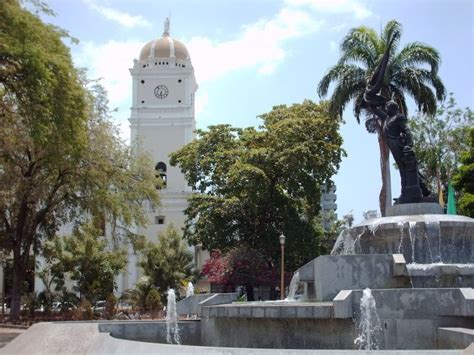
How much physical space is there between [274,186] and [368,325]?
2178 centimetres

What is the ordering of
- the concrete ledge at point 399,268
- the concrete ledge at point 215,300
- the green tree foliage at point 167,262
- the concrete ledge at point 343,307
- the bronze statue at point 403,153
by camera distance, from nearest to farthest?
the concrete ledge at point 343,307
the concrete ledge at point 399,268
the concrete ledge at point 215,300
the bronze statue at point 403,153
the green tree foliage at point 167,262

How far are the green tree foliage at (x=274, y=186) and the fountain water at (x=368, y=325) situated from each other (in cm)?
2003

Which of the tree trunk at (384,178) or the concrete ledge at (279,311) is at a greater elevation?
the tree trunk at (384,178)

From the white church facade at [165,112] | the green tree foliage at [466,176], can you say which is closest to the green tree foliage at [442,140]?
the green tree foliage at [466,176]

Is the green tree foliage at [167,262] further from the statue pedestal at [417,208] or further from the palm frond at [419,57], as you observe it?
the statue pedestal at [417,208]

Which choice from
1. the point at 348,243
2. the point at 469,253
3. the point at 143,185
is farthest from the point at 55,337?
the point at 143,185

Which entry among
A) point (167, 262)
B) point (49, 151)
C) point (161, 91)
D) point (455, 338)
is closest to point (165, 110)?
point (161, 91)

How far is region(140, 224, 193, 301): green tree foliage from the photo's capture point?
3791cm

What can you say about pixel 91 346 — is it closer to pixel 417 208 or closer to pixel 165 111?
pixel 417 208

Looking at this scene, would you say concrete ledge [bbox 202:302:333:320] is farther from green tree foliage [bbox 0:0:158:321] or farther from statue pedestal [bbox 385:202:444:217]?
green tree foliage [bbox 0:0:158:321]

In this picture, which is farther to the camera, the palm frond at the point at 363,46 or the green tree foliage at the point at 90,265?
the green tree foliage at the point at 90,265

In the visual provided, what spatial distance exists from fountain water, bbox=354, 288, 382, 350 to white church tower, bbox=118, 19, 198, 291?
44.3 meters

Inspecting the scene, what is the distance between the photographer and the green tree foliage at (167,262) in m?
37.9

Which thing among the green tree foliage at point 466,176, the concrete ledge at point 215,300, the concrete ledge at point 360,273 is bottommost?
the concrete ledge at point 215,300
